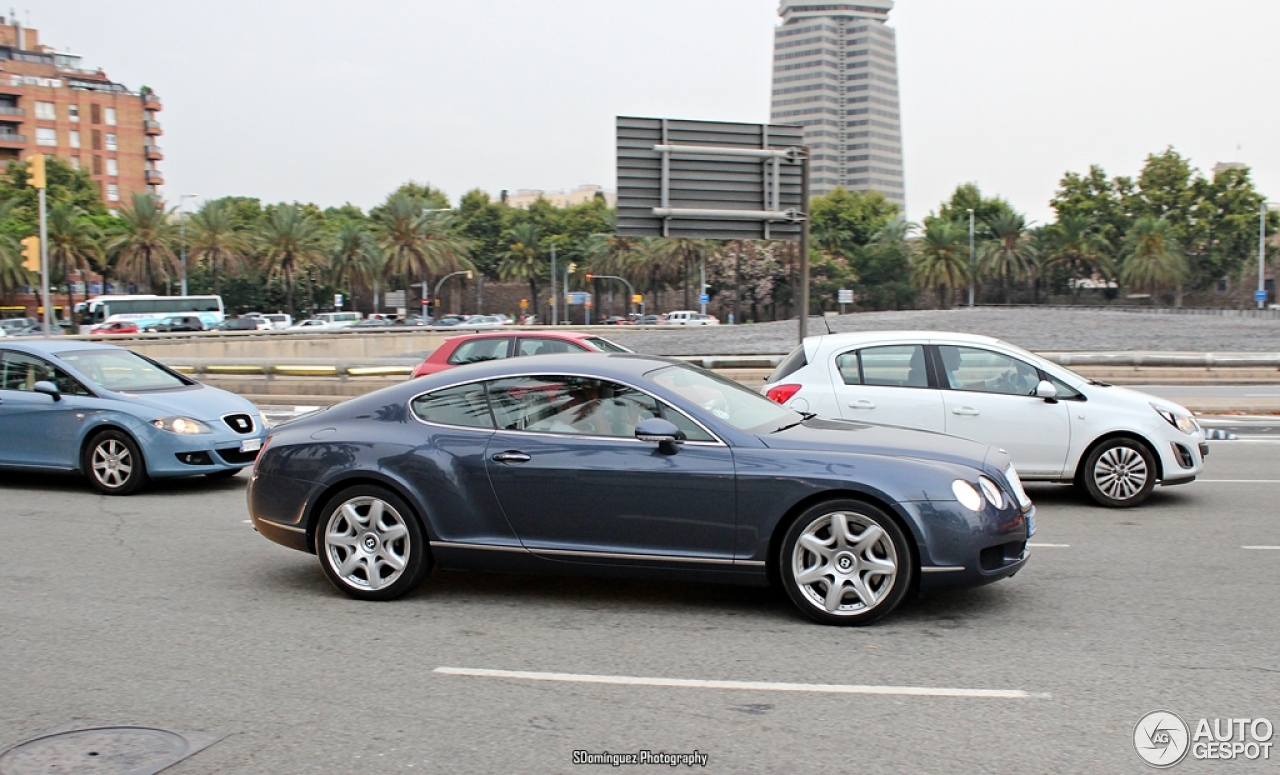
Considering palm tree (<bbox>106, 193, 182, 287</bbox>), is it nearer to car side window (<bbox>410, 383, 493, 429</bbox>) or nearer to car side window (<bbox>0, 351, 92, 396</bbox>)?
car side window (<bbox>0, 351, 92, 396</bbox>)

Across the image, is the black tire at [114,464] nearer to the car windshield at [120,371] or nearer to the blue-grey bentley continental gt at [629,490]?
the car windshield at [120,371]

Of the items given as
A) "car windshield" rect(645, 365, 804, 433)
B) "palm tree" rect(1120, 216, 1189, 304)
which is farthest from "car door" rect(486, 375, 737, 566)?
"palm tree" rect(1120, 216, 1189, 304)

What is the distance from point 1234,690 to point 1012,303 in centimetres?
9144

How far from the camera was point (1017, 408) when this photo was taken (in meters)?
9.65

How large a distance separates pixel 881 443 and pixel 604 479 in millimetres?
1494

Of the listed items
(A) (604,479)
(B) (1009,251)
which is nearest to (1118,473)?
(A) (604,479)

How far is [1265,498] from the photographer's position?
32.8 feet

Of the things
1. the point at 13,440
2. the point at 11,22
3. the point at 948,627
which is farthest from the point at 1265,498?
the point at 11,22

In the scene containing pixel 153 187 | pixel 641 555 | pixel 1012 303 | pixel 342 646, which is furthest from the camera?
pixel 153 187

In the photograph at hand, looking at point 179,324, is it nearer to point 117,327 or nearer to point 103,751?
point 117,327

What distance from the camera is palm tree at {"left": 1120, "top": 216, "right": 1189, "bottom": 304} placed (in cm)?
8562

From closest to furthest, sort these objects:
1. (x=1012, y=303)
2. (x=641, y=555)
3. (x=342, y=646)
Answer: (x=342, y=646), (x=641, y=555), (x=1012, y=303)

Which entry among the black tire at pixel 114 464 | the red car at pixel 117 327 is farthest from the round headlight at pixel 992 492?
the red car at pixel 117 327

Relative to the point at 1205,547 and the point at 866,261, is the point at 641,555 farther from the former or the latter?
the point at 866,261
